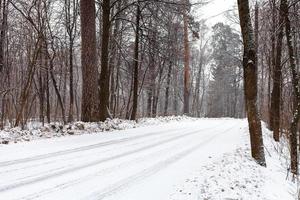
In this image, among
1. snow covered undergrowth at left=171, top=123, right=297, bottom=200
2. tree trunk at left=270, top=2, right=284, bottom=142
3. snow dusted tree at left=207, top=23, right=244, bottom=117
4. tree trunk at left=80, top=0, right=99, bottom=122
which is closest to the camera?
snow covered undergrowth at left=171, top=123, right=297, bottom=200

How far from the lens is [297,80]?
10.8 meters

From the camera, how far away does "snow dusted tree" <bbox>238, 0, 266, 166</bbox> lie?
9.12m

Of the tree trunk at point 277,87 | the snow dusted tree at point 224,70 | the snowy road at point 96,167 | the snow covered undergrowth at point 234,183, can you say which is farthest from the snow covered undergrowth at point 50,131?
the snow dusted tree at point 224,70

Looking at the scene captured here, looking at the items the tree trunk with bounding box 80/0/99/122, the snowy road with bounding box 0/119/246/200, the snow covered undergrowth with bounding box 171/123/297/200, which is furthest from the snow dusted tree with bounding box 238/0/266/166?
the tree trunk with bounding box 80/0/99/122

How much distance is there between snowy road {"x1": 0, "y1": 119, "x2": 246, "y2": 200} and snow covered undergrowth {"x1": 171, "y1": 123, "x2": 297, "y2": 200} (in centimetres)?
27

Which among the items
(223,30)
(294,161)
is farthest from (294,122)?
(223,30)

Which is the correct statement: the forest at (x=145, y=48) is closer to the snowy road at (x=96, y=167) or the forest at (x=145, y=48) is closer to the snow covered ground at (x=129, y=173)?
the snow covered ground at (x=129, y=173)

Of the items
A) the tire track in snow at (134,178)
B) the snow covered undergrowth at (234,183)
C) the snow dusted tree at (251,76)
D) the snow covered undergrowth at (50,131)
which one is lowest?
the snow covered undergrowth at (234,183)

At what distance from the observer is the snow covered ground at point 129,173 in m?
5.23

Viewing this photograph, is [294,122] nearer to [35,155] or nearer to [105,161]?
[105,161]

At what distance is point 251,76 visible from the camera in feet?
30.0

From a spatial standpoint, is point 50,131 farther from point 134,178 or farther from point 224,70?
point 224,70

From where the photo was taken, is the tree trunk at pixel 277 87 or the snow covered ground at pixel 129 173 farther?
the tree trunk at pixel 277 87

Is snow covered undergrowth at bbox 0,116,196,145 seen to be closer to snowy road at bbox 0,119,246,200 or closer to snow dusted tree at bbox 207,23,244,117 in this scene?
snowy road at bbox 0,119,246,200
